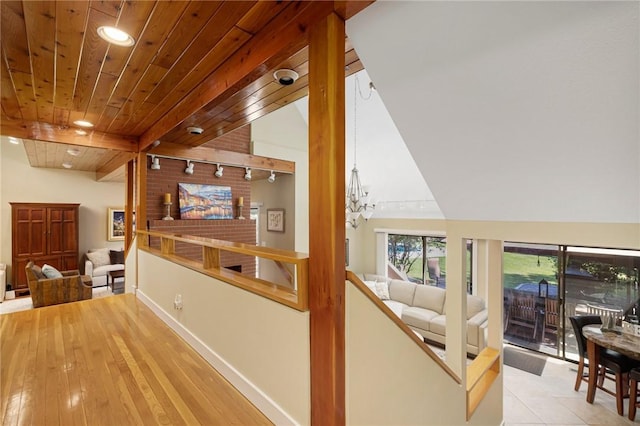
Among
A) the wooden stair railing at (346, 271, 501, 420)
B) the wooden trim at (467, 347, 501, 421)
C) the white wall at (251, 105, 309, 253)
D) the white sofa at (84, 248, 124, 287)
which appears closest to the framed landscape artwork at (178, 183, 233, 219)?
the white wall at (251, 105, 309, 253)

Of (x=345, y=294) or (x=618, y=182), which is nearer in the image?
(x=345, y=294)

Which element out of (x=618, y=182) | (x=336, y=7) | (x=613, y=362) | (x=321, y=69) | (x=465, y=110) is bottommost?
(x=613, y=362)

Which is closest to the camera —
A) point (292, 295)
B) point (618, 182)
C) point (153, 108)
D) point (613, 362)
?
point (618, 182)

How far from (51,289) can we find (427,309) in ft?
21.5

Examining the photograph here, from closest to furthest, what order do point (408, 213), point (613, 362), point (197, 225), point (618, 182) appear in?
point (618, 182)
point (613, 362)
point (197, 225)
point (408, 213)

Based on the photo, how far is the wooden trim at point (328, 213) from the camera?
1299mm

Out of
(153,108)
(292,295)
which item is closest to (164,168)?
(153,108)

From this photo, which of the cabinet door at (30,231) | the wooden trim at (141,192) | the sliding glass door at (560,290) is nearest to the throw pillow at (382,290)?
the sliding glass door at (560,290)

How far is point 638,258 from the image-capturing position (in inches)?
183

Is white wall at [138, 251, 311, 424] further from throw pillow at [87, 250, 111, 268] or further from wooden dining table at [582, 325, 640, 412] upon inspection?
throw pillow at [87, 250, 111, 268]

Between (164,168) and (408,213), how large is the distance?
5069 millimetres

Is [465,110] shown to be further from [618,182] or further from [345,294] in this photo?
[345,294]

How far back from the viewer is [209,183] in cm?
447

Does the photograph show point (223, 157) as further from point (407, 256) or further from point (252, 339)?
point (407, 256)
